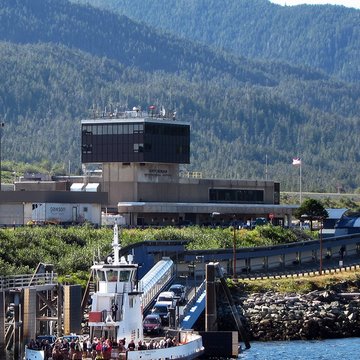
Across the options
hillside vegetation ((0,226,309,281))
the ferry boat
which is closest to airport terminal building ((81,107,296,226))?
hillside vegetation ((0,226,309,281))

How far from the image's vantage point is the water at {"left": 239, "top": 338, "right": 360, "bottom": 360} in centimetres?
9438

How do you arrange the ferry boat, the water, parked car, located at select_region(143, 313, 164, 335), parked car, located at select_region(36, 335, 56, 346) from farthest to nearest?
the water → parked car, located at select_region(143, 313, 164, 335) → parked car, located at select_region(36, 335, 56, 346) → the ferry boat

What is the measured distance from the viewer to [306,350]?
329 ft

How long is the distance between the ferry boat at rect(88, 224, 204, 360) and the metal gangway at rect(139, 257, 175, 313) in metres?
18.4

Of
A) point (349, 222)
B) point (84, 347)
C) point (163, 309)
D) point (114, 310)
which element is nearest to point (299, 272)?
point (349, 222)

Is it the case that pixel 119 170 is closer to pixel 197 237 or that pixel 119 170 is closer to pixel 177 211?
pixel 177 211

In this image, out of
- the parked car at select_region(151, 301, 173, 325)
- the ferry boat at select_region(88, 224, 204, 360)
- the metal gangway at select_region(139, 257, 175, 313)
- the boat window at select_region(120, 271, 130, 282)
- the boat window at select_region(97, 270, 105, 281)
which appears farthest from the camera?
the metal gangway at select_region(139, 257, 175, 313)

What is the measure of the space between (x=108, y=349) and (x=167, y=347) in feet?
18.7

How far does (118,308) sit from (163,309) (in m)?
20.9

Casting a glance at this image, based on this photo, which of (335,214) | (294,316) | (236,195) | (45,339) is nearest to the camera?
(45,339)

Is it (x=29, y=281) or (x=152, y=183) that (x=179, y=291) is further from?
(x=152, y=183)

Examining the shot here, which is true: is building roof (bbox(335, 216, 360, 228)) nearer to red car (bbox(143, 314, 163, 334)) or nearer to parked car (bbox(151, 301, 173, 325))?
parked car (bbox(151, 301, 173, 325))

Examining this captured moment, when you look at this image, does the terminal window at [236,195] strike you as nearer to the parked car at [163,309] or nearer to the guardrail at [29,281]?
the parked car at [163,309]

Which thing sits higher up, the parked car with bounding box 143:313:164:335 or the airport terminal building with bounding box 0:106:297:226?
the airport terminal building with bounding box 0:106:297:226
